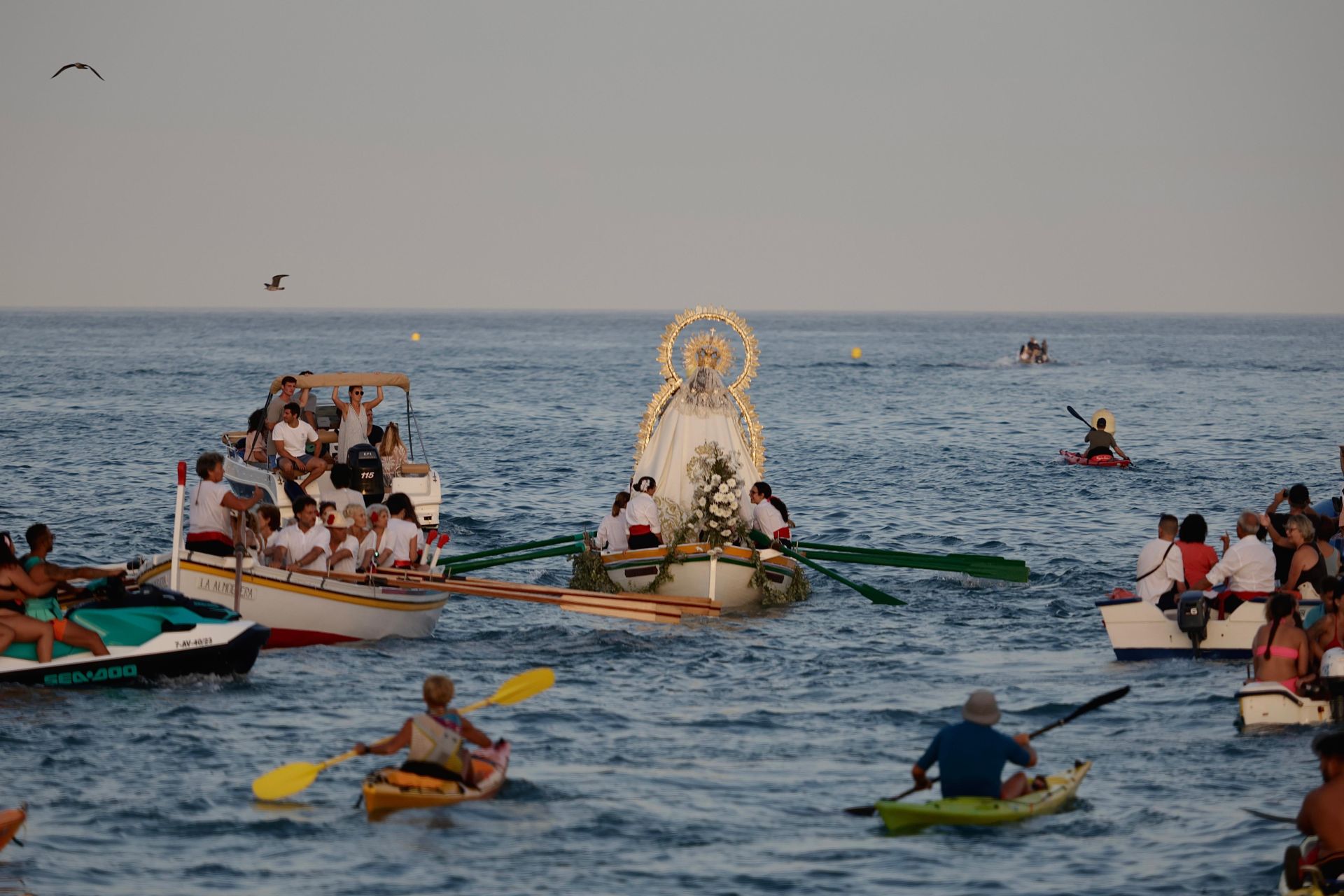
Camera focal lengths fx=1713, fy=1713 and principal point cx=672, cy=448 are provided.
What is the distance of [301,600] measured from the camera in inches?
824

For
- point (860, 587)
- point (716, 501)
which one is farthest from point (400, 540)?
point (860, 587)

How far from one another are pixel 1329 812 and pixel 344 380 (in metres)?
18.5

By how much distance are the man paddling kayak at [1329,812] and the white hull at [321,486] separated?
17.3 m

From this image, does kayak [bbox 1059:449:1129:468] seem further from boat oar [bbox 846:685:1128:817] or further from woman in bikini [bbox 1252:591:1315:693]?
boat oar [bbox 846:685:1128:817]

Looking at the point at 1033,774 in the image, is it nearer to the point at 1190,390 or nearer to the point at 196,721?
the point at 196,721

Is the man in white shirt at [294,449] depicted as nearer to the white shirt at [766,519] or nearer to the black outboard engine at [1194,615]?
the white shirt at [766,519]

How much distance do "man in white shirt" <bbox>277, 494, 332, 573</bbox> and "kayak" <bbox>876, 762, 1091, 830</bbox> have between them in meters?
9.14

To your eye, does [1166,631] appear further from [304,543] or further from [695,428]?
[304,543]

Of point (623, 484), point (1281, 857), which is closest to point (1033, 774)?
point (1281, 857)

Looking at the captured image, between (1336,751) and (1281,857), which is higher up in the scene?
(1336,751)

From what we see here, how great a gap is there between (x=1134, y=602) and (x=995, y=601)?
6.11 meters

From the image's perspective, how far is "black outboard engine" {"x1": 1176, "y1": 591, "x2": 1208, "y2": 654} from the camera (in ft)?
64.2

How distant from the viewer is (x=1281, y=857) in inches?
559

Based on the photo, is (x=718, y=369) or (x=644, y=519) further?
(x=718, y=369)
